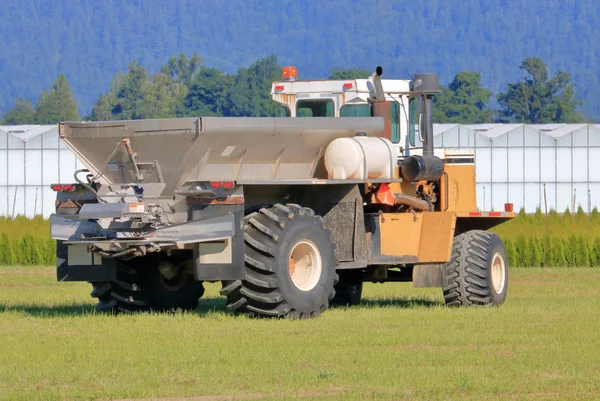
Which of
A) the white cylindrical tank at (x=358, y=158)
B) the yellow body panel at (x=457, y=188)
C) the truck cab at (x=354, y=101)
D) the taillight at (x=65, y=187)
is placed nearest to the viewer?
the white cylindrical tank at (x=358, y=158)

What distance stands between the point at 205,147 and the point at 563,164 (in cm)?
5614

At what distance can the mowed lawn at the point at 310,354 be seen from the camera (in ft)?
37.9

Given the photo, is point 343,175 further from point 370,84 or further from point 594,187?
point 594,187

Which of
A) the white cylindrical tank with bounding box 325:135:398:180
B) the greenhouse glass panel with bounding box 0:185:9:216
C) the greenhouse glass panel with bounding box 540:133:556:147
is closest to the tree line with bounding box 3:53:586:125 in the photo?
the greenhouse glass panel with bounding box 540:133:556:147

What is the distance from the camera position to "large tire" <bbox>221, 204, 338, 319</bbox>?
16.8 meters

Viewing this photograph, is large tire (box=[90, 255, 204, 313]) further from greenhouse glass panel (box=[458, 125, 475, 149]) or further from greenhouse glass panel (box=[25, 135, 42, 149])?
greenhouse glass panel (box=[458, 125, 475, 149])

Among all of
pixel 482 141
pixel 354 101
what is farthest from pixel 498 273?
pixel 482 141

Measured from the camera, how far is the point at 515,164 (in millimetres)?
70562

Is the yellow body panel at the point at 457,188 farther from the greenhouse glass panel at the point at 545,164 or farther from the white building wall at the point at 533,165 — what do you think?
the greenhouse glass panel at the point at 545,164

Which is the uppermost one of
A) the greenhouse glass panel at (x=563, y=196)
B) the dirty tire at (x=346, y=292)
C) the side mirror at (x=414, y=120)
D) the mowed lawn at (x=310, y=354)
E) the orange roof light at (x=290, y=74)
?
the orange roof light at (x=290, y=74)

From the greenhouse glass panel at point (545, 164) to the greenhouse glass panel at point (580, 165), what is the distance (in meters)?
1.23

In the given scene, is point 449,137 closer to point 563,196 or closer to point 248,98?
point 563,196

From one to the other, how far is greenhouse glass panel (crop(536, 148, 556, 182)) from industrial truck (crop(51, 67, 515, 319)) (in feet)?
167

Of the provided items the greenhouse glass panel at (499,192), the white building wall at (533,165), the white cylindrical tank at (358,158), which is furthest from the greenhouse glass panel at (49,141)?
the white cylindrical tank at (358,158)
